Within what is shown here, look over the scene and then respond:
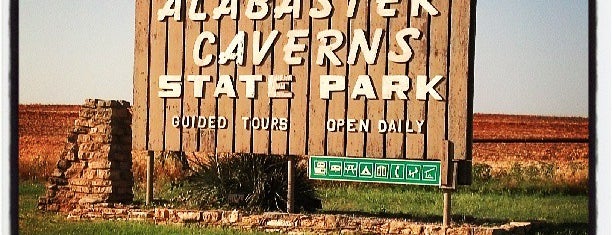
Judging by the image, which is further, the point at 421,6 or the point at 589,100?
the point at 421,6

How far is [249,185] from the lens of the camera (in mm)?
10961

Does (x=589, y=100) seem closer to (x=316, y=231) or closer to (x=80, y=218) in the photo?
(x=316, y=231)

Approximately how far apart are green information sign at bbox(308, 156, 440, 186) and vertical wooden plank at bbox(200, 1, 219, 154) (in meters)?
0.98

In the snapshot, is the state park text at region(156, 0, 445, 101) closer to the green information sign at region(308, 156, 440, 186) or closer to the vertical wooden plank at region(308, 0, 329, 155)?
the vertical wooden plank at region(308, 0, 329, 155)

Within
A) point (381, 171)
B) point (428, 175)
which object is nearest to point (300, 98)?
point (381, 171)

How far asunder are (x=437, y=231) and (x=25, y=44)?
3.76m

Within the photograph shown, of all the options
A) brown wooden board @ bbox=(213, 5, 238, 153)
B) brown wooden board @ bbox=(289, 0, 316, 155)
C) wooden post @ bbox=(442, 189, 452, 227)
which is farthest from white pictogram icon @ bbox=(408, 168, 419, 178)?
brown wooden board @ bbox=(213, 5, 238, 153)

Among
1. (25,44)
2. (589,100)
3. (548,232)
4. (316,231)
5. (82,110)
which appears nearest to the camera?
(589,100)

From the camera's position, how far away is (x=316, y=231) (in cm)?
1009

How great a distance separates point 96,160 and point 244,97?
1966mm

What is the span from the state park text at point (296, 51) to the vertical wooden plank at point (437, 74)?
0.12 ft

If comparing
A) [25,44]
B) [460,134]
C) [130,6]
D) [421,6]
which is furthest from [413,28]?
[25,44]

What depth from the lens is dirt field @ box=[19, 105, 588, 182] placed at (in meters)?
8.93

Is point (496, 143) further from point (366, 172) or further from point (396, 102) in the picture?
point (366, 172)
